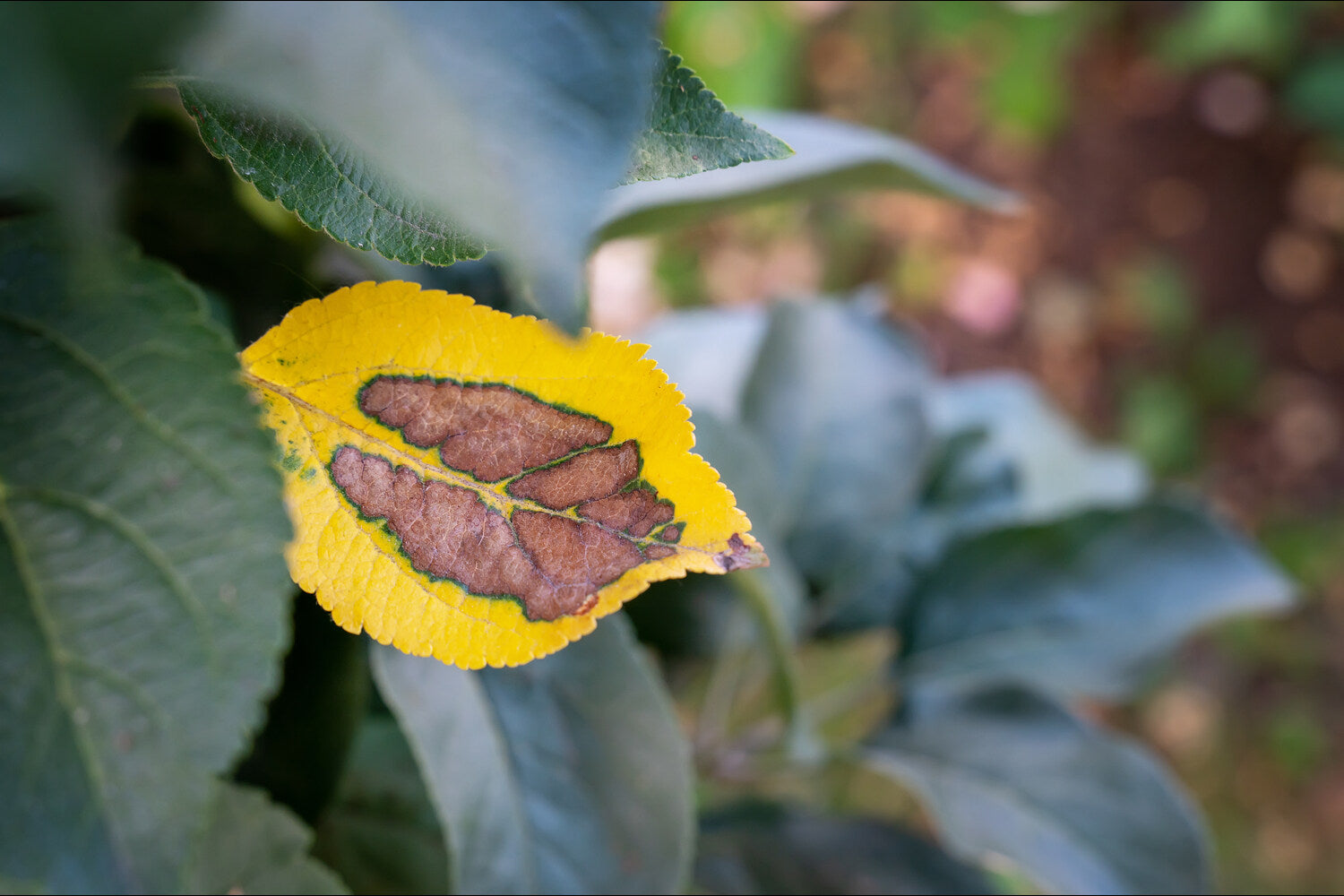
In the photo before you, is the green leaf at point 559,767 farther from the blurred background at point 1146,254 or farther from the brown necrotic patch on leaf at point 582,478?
the blurred background at point 1146,254

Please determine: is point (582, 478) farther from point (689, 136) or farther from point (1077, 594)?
point (1077, 594)

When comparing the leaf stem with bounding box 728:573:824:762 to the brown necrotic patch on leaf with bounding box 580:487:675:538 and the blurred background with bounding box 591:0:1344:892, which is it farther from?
the blurred background with bounding box 591:0:1344:892

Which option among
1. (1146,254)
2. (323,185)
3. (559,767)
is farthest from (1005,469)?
(1146,254)

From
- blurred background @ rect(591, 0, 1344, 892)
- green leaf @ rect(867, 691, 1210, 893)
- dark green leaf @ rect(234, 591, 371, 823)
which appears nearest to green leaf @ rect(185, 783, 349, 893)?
dark green leaf @ rect(234, 591, 371, 823)

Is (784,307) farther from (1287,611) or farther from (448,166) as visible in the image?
(1287,611)

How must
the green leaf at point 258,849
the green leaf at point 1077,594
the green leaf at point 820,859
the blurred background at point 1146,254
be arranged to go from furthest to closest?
the blurred background at point 1146,254
the green leaf at point 1077,594
the green leaf at point 820,859
the green leaf at point 258,849

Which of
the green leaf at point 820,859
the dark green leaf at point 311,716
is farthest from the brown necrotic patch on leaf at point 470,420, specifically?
the green leaf at point 820,859
